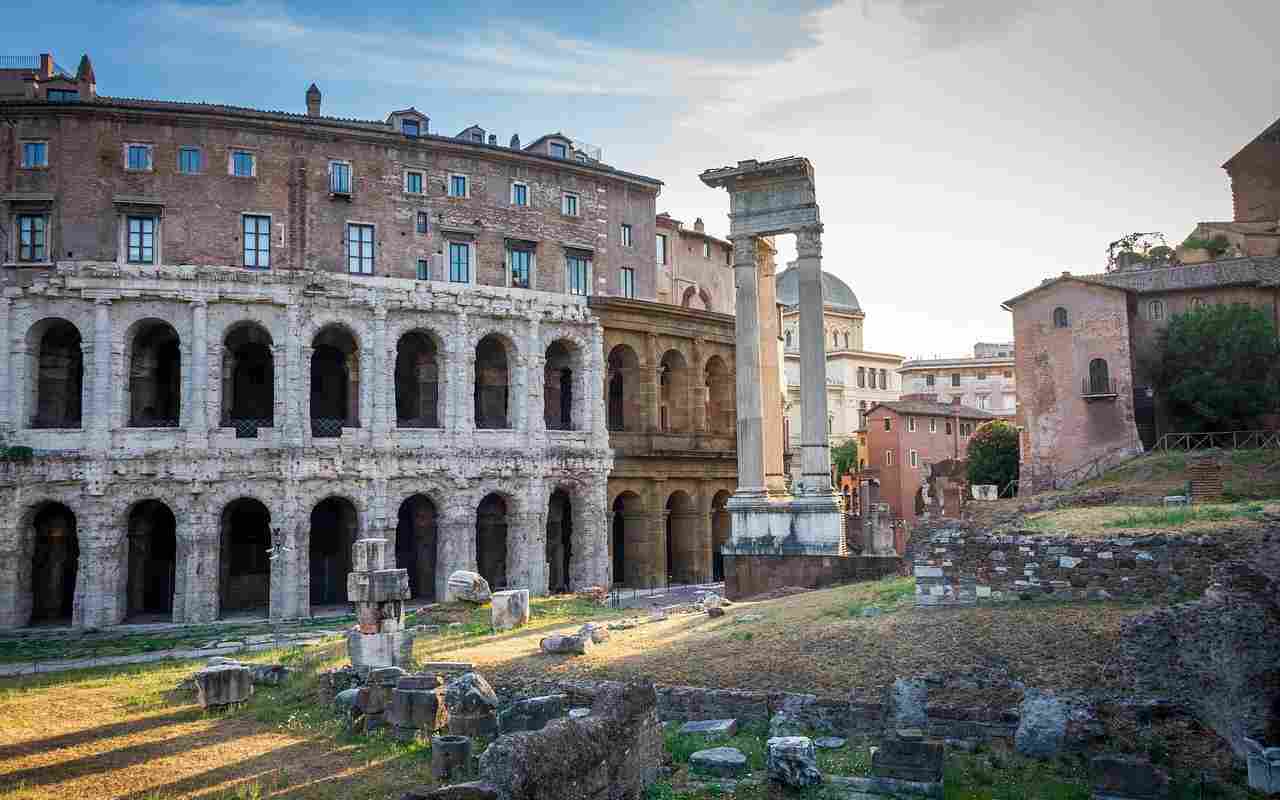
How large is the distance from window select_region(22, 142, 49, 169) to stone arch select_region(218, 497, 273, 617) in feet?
44.9

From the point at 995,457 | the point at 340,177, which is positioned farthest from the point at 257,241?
the point at 995,457

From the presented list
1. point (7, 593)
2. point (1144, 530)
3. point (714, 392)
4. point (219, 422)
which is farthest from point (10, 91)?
point (1144, 530)

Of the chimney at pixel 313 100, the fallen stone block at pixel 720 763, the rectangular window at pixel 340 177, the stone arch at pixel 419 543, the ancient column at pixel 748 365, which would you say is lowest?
the fallen stone block at pixel 720 763

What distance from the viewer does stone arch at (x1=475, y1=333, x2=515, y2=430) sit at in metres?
39.8

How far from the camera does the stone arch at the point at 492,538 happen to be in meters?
40.0

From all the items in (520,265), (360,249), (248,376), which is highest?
(360,249)

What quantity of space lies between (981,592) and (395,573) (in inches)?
463

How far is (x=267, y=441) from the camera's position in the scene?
110ft

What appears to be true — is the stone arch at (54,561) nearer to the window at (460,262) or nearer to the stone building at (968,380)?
the window at (460,262)

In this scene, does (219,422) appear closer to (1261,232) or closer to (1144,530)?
(1144,530)

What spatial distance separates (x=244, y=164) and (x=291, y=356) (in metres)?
7.45

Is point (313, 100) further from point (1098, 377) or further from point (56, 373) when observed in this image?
point (1098, 377)

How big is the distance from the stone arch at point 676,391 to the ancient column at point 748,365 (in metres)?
13.2

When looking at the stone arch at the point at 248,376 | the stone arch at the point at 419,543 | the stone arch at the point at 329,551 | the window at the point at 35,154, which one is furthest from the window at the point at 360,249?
the window at the point at 35,154
